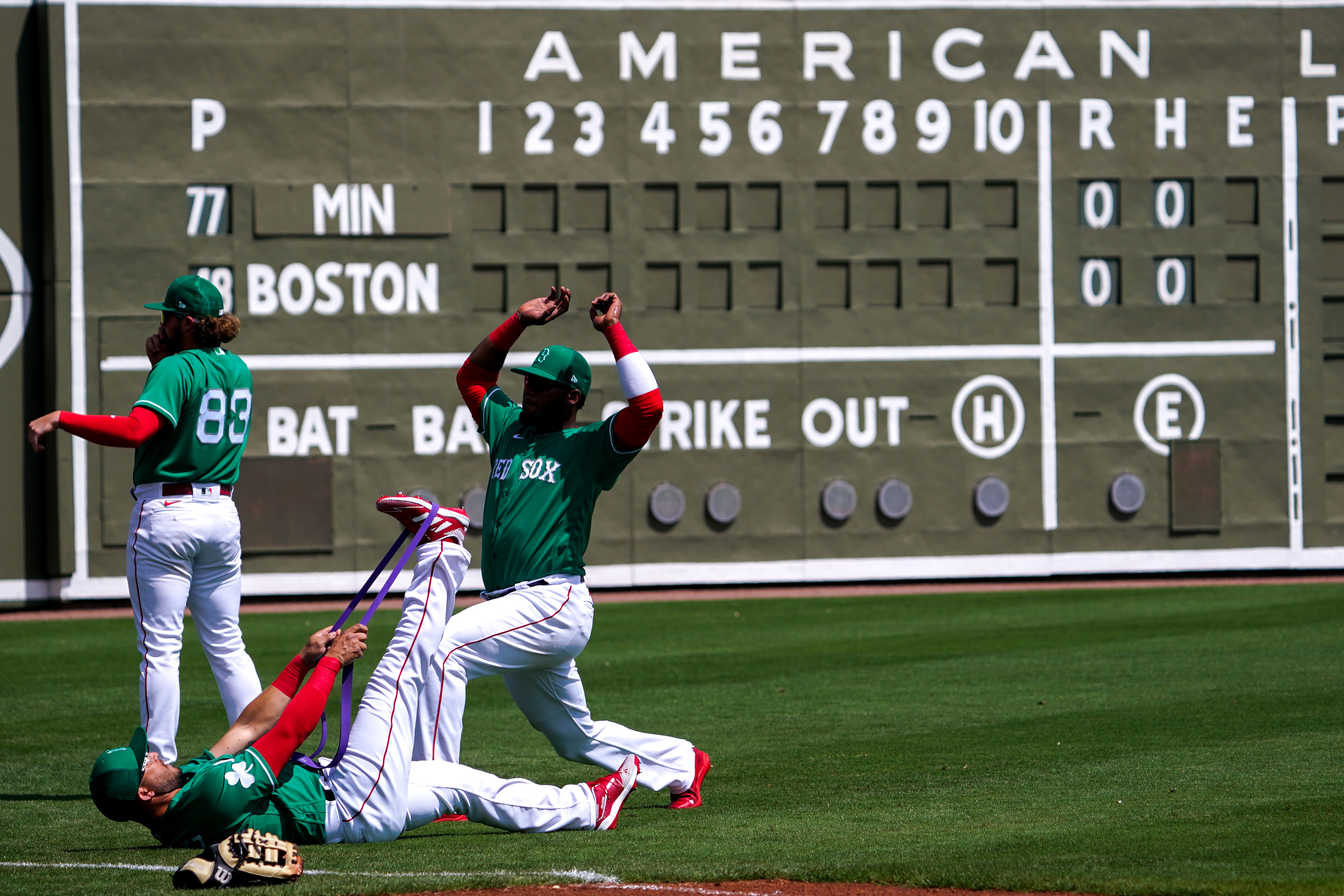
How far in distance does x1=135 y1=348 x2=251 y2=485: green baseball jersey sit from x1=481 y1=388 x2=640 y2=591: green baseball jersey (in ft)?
3.93

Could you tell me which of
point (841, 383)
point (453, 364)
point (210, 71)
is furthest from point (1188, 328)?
point (210, 71)

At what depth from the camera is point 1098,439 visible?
651 inches

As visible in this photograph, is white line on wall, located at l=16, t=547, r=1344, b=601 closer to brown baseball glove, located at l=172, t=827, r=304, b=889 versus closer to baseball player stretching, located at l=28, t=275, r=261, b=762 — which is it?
baseball player stretching, located at l=28, t=275, r=261, b=762

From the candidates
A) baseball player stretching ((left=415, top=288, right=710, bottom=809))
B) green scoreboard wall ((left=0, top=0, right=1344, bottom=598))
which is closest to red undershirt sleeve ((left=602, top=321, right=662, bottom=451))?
baseball player stretching ((left=415, top=288, right=710, bottom=809))

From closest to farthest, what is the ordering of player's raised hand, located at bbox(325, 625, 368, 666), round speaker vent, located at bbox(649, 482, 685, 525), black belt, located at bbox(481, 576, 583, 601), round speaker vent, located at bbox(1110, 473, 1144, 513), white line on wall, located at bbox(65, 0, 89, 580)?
player's raised hand, located at bbox(325, 625, 368, 666) < black belt, located at bbox(481, 576, 583, 601) < white line on wall, located at bbox(65, 0, 89, 580) < round speaker vent, located at bbox(649, 482, 685, 525) < round speaker vent, located at bbox(1110, 473, 1144, 513)

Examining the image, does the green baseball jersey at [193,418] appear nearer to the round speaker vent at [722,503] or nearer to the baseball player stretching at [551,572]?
the baseball player stretching at [551,572]

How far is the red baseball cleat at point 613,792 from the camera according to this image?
5910mm

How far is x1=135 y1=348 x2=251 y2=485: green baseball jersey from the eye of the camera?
21.2 ft

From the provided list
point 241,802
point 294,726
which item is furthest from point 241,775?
point 294,726

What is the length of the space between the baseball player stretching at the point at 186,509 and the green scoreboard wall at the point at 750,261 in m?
8.87

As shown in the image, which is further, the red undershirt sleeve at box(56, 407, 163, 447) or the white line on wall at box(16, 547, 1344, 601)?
the white line on wall at box(16, 547, 1344, 601)

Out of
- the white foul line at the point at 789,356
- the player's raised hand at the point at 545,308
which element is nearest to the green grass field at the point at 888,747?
the player's raised hand at the point at 545,308

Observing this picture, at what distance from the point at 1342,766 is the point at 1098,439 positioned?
974cm

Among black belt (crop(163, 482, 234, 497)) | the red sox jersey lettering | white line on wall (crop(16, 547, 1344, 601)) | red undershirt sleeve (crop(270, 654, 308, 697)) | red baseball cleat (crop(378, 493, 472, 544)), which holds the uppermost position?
the red sox jersey lettering
